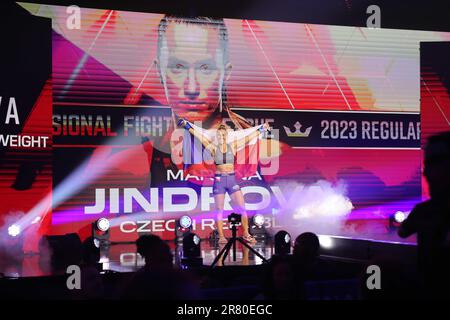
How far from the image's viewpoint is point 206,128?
9234 millimetres

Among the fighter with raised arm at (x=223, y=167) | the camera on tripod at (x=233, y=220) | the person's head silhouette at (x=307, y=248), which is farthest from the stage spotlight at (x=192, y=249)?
the person's head silhouette at (x=307, y=248)

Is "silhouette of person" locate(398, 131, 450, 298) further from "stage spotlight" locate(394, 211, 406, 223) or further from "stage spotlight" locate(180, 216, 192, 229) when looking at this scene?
"stage spotlight" locate(394, 211, 406, 223)

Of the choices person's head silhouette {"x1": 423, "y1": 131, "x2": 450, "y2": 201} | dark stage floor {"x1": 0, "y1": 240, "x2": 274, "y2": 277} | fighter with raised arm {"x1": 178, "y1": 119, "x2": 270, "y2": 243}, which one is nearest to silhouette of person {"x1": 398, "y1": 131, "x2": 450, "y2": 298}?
person's head silhouette {"x1": 423, "y1": 131, "x2": 450, "y2": 201}

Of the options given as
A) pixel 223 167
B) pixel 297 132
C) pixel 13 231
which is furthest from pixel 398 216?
pixel 13 231

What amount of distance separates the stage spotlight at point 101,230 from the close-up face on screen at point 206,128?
3 cm

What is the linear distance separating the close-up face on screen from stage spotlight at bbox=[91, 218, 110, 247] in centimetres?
3

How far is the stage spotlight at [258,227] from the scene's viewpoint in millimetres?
9023

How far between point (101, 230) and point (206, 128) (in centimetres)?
213

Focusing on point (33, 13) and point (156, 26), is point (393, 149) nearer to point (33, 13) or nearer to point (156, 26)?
point (156, 26)

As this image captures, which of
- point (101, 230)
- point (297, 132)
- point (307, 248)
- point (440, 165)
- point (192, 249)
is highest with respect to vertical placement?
point (297, 132)

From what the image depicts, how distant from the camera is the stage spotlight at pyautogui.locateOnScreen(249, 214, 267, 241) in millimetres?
9023

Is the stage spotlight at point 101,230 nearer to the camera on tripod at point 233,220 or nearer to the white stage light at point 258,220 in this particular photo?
the white stage light at point 258,220

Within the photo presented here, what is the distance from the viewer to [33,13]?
8367 millimetres

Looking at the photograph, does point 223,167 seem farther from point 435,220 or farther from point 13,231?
point 435,220
